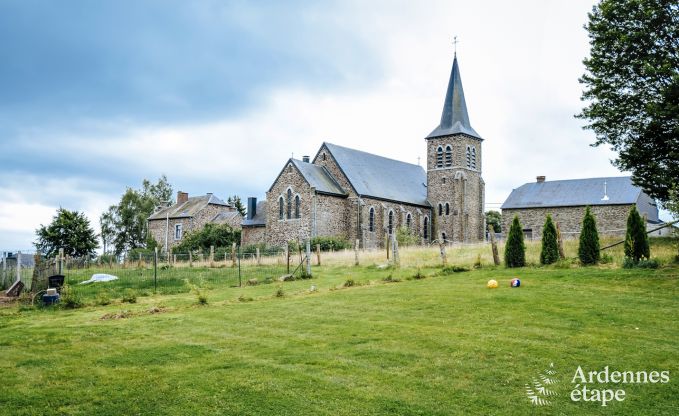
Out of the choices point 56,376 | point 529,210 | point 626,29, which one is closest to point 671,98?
point 626,29

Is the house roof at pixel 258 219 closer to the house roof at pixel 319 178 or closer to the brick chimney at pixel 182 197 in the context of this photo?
the house roof at pixel 319 178

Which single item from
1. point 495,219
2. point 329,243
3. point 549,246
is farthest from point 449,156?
point 549,246

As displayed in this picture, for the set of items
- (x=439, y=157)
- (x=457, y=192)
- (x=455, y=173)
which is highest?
(x=439, y=157)

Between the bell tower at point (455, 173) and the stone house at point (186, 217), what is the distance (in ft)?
64.7

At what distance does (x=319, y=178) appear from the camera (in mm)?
49844

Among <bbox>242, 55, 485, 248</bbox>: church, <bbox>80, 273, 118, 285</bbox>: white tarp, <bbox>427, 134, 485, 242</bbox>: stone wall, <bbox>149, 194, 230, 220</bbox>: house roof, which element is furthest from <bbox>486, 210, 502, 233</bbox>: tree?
<bbox>80, 273, 118, 285</bbox>: white tarp

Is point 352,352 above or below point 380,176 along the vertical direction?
below

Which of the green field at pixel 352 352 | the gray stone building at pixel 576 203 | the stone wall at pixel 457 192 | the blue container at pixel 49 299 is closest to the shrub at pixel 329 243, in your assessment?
the stone wall at pixel 457 192

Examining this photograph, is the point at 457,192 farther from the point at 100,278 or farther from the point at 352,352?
the point at 352,352

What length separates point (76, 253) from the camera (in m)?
57.8

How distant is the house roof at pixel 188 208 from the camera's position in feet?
200

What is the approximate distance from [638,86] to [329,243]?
84.8ft

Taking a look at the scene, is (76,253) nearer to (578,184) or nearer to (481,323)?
(578,184)

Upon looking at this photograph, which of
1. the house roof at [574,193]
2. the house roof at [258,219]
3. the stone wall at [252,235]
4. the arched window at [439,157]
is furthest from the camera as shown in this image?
the arched window at [439,157]
